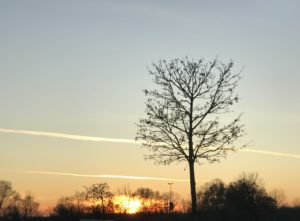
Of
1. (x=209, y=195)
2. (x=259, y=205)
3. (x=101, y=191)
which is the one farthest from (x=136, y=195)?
(x=259, y=205)

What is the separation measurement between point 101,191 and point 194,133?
7833 cm

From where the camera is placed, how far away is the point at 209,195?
138 m

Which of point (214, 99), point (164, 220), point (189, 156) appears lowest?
point (164, 220)

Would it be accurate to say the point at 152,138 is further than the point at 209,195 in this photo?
No

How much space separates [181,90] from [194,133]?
297 cm

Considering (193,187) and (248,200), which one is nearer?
(193,187)

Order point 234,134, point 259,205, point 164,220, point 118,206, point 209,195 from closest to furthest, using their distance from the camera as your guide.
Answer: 1. point 234,134
2. point 164,220
3. point 259,205
4. point 118,206
5. point 209,195

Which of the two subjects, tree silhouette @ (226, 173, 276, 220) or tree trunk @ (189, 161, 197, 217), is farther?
tree silhouette @ (226, 173, 276, 220)

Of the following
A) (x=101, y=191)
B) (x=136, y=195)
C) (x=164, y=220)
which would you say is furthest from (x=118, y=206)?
(x=164, y=220)

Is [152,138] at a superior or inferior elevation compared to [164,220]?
superior

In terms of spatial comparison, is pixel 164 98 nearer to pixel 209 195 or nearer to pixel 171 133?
pixel 171 133

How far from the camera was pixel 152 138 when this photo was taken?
36094 millimetres

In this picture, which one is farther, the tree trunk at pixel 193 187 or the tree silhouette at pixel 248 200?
the tree silhouette at pixel 248 200

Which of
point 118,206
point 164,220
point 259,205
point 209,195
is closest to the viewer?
point 164,220
